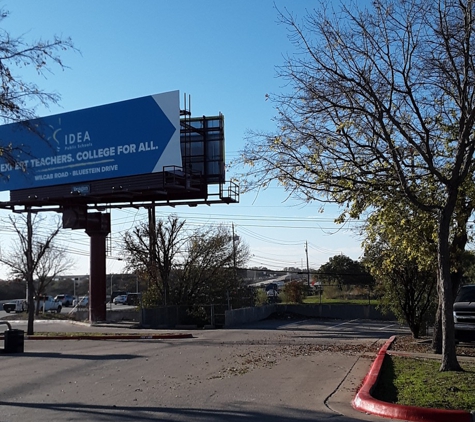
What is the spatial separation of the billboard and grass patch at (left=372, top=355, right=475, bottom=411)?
823 inches

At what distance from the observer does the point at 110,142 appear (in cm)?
3334

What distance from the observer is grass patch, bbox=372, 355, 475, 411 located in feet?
29.5

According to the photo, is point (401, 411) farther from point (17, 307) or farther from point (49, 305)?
point (17, 307)

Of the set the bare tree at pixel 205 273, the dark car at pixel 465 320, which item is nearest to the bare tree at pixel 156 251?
the bare tree at pixel 205 273

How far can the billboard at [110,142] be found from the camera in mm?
31719

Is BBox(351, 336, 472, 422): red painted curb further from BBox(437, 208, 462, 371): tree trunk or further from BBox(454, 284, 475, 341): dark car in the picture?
BBox(454, 284, 475, 341): dark car

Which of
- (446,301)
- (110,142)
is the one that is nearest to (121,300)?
(110,142)

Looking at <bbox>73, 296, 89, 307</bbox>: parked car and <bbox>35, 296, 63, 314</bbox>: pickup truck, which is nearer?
<bbox>73, 296, 89, 307</bbox>: parked car

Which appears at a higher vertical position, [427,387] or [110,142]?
[110,142]

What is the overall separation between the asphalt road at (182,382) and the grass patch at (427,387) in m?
0.66

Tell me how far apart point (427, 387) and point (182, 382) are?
14.9ft

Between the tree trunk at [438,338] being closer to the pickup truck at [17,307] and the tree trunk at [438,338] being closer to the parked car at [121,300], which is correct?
the pickup truck at [17,307]

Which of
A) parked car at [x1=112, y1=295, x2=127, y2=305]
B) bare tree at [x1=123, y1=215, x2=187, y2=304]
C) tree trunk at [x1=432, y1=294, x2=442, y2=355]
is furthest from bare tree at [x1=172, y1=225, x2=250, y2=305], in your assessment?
parked car at [x1=112, y1=295, x2=127, y2=305]

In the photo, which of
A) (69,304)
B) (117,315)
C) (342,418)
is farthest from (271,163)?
(69,304)
